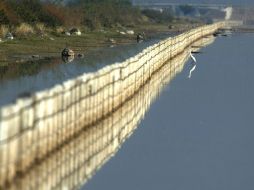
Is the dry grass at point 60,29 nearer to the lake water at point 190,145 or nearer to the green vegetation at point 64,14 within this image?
the green vegetation at point 64,14

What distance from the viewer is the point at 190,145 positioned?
34.5 meters

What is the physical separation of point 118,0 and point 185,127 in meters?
157

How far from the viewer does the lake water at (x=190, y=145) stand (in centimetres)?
2716

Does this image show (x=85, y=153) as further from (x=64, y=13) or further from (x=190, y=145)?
(x=64, y=13)

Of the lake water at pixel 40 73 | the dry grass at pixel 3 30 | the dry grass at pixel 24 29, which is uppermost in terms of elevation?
the lake water at pixel 40 73

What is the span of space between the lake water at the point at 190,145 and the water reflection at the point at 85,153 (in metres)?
0.35

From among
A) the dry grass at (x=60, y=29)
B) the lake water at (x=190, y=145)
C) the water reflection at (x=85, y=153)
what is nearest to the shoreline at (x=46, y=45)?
the dry grass at (x=60, y=29)

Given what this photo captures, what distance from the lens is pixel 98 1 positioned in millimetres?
170500

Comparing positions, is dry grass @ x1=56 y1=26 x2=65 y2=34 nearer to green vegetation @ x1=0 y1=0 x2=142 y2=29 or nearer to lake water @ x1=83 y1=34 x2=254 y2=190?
green vegetation @ x1=0 y1=0 x2=142 y2=29

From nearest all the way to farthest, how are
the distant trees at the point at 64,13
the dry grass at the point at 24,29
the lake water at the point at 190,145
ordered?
the lake water at the point at 190,145 < the dry grass at the point at 24,29 < the distant trees at the point at 64,13

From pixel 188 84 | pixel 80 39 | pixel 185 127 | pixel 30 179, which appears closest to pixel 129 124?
pixel 185 127

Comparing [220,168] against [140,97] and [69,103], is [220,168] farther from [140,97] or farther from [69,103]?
[140,97]

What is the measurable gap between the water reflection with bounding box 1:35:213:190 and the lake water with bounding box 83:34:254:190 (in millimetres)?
347

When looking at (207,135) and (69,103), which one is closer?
(69,103)
